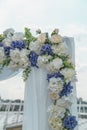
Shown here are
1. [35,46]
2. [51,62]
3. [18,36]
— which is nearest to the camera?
[51,62]

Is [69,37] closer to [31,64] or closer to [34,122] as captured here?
[31,64]

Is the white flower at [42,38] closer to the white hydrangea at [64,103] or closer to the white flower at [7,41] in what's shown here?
the white flower at [7,41]

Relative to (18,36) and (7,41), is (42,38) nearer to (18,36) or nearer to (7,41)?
(18,36)

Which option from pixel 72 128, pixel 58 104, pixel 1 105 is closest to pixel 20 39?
pixel 58 104

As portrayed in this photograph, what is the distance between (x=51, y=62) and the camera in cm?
562

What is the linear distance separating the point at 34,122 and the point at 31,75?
0.71 metres

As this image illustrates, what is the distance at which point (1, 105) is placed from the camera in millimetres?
9523

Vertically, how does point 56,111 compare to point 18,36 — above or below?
below

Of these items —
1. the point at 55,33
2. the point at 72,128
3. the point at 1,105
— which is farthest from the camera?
the point at 1,105

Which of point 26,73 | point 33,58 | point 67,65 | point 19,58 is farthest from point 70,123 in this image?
point 19,58

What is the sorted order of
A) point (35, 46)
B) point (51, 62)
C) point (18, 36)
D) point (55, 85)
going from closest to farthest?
point (55, 85), point (51, 62), point (35, 46), point (18, 36)

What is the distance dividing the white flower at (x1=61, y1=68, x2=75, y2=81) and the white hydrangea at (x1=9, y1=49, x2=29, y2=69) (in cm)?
59

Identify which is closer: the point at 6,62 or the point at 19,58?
the point at 19,58

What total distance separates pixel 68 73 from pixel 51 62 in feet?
0.99
